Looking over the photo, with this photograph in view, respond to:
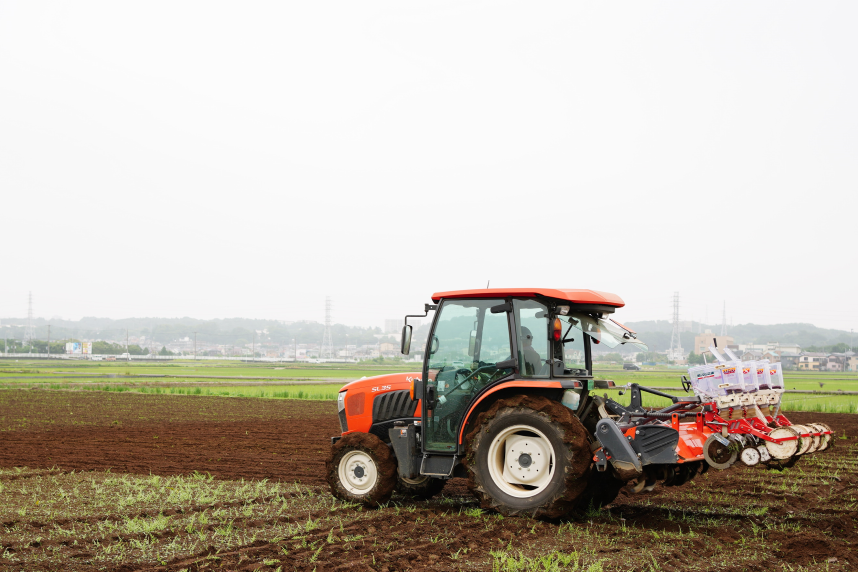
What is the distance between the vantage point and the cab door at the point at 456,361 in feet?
25.2

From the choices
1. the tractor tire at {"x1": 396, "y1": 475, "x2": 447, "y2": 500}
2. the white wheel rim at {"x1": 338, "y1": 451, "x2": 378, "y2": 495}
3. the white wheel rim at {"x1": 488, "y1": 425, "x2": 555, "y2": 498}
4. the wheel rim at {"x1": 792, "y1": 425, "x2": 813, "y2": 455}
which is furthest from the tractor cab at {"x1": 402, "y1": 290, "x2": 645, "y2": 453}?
the wheel rim at {"x1": 792, "y1": 425, "x2": 813, "y2": 455}

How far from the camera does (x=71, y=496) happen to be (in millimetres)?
8891

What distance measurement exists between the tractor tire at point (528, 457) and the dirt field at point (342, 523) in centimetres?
25

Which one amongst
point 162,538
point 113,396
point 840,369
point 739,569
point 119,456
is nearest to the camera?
point 739,569

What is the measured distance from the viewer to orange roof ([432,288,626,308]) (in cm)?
747

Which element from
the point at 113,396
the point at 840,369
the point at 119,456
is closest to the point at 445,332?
the point at 119,456

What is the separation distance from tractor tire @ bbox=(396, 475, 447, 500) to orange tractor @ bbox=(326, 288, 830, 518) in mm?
245

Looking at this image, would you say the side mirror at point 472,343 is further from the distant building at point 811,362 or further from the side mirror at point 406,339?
the distant building at point 811,362

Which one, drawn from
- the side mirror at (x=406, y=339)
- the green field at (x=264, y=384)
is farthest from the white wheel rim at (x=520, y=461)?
the green field at (x=264, y=384)

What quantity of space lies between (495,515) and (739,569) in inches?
95.3

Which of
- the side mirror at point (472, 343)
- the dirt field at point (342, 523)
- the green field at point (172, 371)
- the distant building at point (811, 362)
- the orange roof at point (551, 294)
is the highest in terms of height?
the orange roof at point (551, 294)

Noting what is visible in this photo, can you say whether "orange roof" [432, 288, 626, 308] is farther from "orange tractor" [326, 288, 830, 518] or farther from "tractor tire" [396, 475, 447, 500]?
"tractor tire" [396, 475, 447, 500]

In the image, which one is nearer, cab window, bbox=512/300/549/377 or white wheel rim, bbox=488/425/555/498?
white wheel rim, bbox=488/425/555/498

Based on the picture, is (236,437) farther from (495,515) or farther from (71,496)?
(495,515)
